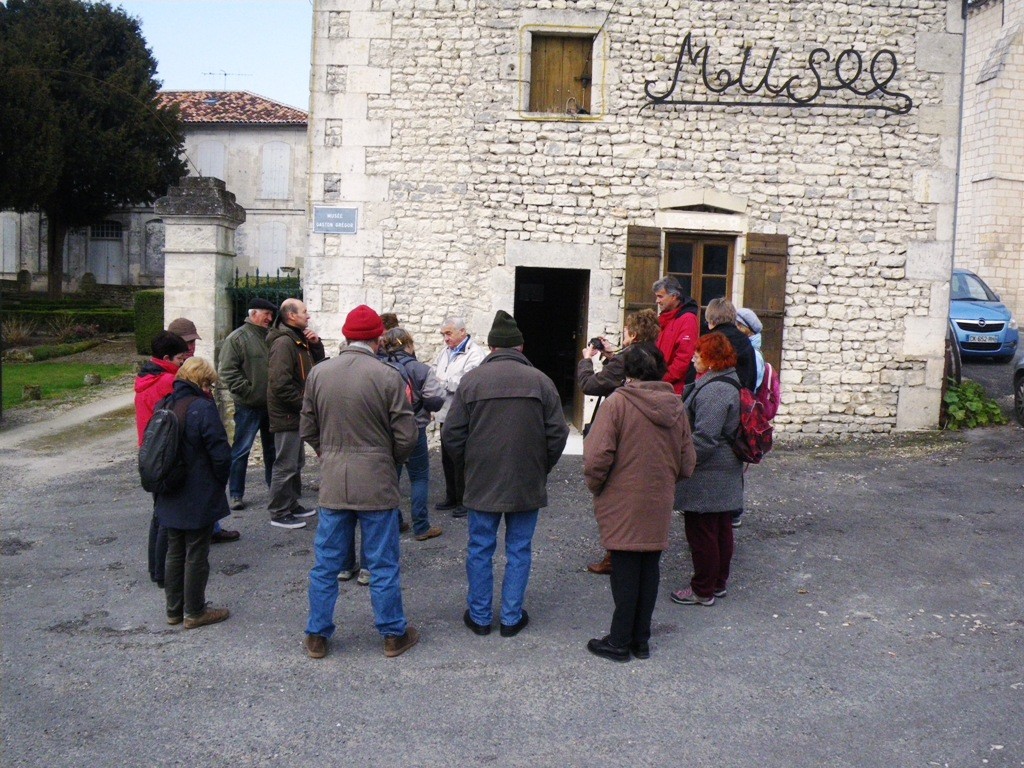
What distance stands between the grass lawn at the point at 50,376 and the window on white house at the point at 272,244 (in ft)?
59.1

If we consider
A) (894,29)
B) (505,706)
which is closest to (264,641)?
(505,706)

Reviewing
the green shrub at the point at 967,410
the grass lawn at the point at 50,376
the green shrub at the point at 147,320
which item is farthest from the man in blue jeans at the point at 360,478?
the green shrub at the point at 147,320

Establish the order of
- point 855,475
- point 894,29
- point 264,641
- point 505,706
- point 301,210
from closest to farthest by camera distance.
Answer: point 505,706 < point 264,641 < point 855,475 < point 894,29 < point 301,210

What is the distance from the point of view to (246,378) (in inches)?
277

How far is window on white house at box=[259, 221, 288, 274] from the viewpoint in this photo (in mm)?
33844

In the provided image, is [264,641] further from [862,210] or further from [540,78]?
[862,210]

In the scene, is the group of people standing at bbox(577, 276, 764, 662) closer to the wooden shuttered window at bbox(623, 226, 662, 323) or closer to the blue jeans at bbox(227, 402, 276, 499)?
the blue jeans at bbox(227, 402, 276, 499)

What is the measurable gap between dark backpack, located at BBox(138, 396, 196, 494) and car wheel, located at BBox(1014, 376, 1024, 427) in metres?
9.27

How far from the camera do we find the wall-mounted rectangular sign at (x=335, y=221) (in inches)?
394

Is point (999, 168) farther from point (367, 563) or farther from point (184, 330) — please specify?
point (367, 563)

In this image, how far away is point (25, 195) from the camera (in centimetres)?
2523

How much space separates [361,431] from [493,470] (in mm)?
706

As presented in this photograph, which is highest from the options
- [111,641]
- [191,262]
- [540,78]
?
[540,78]

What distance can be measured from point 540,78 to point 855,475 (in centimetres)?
519
